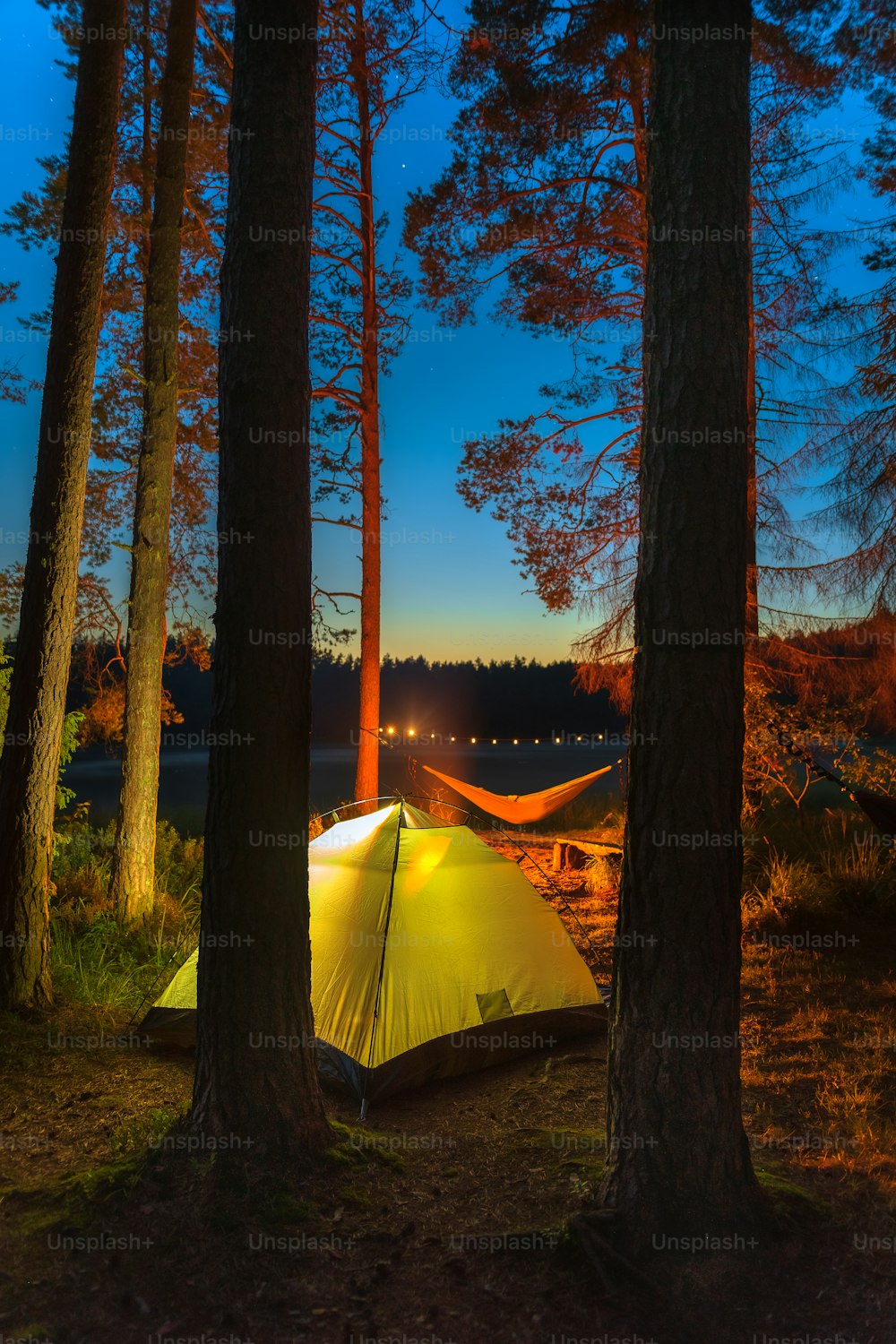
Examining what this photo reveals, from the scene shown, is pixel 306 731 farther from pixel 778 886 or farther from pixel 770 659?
pixel 770 659

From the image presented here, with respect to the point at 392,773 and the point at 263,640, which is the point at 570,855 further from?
the point at 392,773

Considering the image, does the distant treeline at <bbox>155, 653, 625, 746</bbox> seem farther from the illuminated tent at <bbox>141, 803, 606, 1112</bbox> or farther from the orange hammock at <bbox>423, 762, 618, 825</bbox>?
the illuminated tent at <bbox>141, 803, 606, 1112</bbox>

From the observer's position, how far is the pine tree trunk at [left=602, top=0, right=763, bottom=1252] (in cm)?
244

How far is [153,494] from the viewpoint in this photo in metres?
6.09

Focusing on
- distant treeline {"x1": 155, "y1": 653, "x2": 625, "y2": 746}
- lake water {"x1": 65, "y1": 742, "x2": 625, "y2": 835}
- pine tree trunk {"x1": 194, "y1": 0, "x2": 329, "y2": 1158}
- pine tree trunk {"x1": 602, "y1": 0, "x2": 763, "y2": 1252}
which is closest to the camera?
pine tree trunk {"x1": 602, "y1": 0, "x2": 763, "y2": 1252}

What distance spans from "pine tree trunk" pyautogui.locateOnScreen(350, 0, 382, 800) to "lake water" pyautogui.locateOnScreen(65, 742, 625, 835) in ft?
2.18

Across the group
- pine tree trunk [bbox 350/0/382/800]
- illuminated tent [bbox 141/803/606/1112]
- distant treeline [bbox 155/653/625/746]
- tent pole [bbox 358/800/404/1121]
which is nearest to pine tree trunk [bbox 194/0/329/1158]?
tent pole [bbox 358/800/404/1121]

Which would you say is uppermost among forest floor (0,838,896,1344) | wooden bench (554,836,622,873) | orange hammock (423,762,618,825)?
orange hammock (423,762,618,825)

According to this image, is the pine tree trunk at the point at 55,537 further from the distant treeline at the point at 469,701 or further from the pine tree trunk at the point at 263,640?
the distant treeline at the point at 469,701

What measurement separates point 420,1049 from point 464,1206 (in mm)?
1112

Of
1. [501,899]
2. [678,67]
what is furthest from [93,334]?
[501,899]

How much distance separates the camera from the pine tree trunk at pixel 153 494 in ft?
19.4

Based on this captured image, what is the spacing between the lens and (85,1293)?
2227mm

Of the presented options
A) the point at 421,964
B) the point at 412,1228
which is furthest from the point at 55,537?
the point at 412,1228
